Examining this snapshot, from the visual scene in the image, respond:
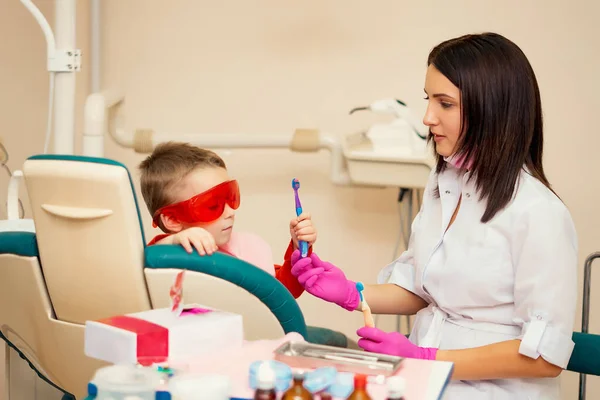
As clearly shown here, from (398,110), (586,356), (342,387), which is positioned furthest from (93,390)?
(398,110)

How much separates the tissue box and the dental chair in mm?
245

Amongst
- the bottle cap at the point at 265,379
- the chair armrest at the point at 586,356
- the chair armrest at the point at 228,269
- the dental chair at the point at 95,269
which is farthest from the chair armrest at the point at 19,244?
the chair armrest at the point at 586,356

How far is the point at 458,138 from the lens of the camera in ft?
5.95

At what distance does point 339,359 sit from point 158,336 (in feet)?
0.96

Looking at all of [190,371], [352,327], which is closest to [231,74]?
[352,327]

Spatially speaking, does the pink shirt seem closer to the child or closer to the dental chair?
the child

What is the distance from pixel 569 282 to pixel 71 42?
163 centimetres

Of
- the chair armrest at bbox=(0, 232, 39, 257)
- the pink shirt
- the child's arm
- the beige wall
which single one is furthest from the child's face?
the beige wall

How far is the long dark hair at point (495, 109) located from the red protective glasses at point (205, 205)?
0.57 metres

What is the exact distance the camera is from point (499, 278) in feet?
5.79

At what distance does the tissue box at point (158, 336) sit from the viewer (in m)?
1.26

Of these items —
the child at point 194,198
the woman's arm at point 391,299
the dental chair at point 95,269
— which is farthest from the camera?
the woman's arm at point 391,299

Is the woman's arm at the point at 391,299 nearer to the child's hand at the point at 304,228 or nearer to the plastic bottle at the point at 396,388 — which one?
the child's hand at the point at 304,228

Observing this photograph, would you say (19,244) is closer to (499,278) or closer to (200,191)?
(200,191)
